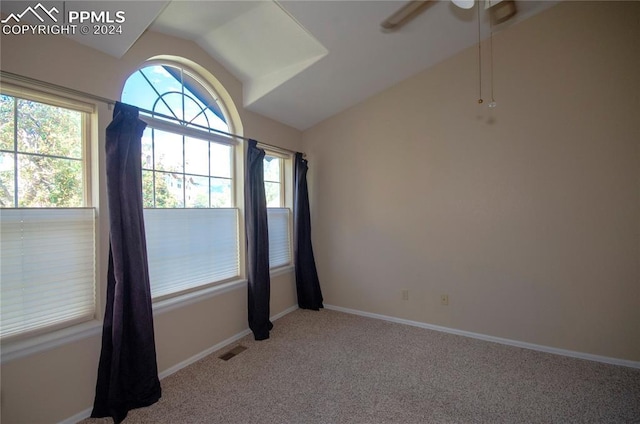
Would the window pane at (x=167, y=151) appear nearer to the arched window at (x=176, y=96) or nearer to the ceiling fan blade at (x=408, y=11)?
the arched window at (x=176, y=96)

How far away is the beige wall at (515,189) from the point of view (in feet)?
8.13

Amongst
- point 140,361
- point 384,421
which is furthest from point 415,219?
point 140,361

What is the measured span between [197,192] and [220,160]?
444mm

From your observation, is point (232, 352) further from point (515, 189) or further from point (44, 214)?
point (515, 189)

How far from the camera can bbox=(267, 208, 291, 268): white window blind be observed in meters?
3.69

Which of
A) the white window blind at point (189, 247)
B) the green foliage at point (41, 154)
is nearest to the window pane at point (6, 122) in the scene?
the green foliage at point (41, 154)

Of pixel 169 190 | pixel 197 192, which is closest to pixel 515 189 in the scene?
pixel 197 192

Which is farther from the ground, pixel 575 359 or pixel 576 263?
pixel 576 263

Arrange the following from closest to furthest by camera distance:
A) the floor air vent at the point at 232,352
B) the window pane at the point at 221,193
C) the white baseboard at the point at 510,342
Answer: the white baseboard at the point at 510,342 → the floor air vent at the point at 232,352 → the window pane at the point at 221,193

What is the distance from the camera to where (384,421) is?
1876 millimetres

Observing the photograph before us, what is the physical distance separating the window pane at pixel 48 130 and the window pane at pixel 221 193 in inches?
44.6

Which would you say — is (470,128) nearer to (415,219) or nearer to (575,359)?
(415,219)

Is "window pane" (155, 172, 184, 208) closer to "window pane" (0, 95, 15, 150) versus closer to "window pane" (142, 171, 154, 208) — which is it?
"window pane" (142, 171, 154, 208)

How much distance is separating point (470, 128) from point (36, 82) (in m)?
3.44
